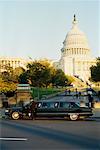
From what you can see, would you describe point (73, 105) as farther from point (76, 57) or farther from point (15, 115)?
point (76, 57)

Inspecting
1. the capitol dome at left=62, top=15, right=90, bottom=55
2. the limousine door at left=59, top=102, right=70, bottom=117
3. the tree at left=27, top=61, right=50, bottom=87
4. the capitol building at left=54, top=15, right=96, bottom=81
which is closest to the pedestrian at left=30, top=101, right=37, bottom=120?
the limousine door at left=59, top=102, right=70, bottom=117

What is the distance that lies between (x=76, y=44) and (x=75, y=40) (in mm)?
1578

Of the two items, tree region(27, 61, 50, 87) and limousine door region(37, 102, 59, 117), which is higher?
tree region(27, 61, 50, 87)

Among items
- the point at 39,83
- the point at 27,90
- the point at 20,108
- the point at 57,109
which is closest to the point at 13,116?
the point at 20,108

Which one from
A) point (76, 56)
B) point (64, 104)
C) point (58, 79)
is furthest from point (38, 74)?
point (76, 56)

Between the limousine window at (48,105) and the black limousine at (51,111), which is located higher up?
the limousine window at (48,105)

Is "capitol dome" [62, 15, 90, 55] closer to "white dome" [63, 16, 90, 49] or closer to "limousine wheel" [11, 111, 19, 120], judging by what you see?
"white dome" [63, 16, 90, 49]

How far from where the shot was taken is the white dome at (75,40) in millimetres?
155500

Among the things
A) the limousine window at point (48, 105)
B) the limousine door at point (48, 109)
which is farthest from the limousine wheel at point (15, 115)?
the limousine window at point (48, 105)

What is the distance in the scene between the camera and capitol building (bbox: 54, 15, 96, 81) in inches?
6117

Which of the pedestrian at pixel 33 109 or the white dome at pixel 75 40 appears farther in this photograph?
the white dome at pixel 75 40

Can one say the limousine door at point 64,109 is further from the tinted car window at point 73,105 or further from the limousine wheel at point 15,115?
the limousine wheel at point 15,115

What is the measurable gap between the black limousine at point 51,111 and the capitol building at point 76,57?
127m

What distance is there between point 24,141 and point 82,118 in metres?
12.8
